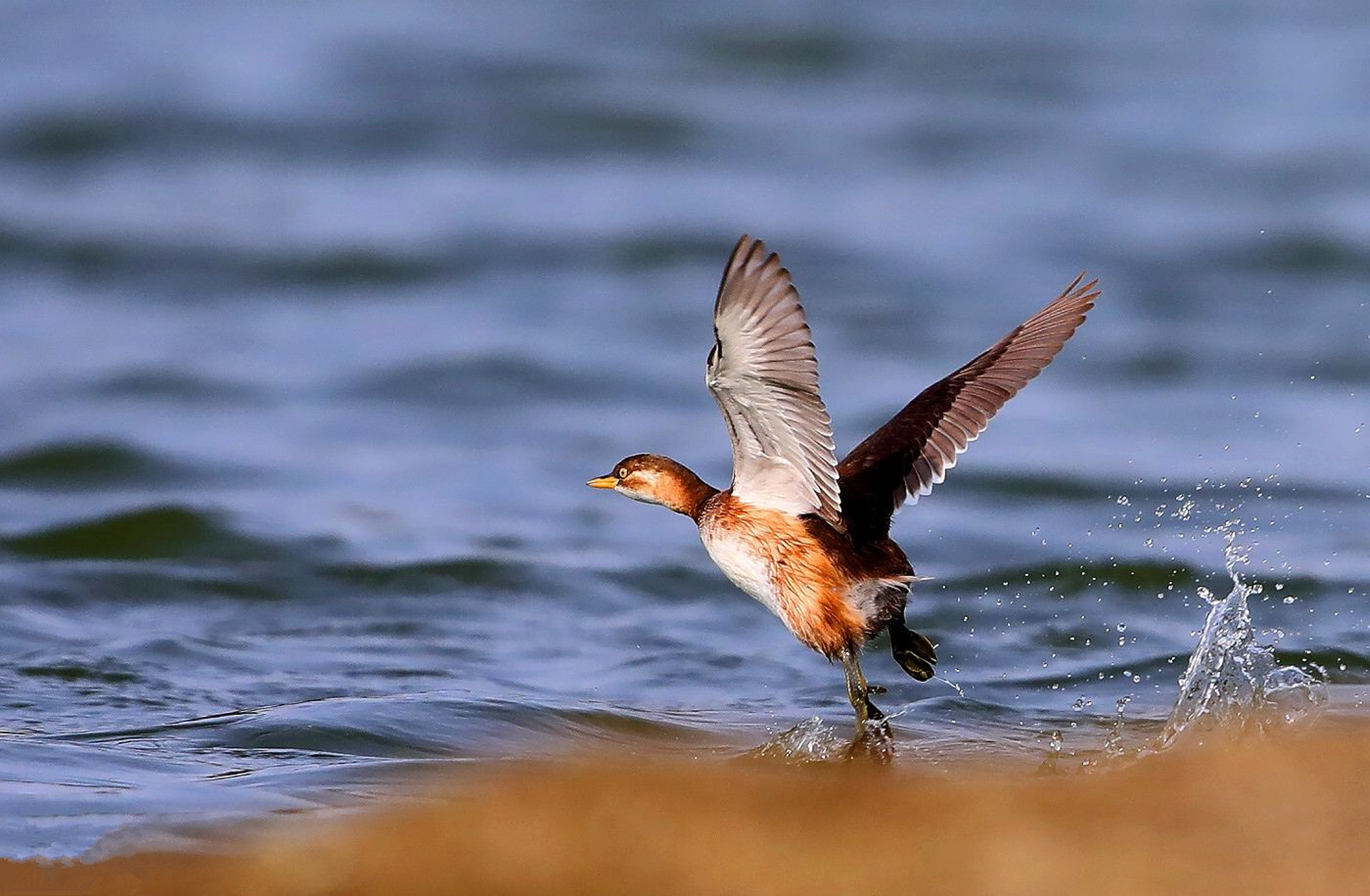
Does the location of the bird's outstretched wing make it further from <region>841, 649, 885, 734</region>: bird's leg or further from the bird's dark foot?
the bird's dark foot

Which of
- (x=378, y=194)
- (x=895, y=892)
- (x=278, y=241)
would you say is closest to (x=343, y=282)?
(x=278, y=241)

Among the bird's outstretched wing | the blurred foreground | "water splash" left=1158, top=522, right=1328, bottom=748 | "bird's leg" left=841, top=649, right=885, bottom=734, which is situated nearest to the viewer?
the blurred foreground

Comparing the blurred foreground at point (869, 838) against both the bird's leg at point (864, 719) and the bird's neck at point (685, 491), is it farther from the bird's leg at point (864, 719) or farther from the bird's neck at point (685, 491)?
the bird's neck at point (685, 491)

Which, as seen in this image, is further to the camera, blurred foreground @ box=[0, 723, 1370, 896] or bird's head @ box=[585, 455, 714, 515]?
bird's head @ box=[585, 455, 714, 515]

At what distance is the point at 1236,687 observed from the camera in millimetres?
6125

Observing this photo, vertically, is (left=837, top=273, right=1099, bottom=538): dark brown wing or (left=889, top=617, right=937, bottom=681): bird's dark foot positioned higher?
(left=837, top=273, right=1099, bottom=538): dark brown wing

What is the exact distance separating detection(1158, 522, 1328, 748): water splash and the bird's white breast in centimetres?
132

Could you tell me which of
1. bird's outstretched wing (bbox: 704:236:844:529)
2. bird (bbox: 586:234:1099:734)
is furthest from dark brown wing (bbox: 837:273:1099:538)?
bird's outstretched wing (bbox: 704:236:844:529)

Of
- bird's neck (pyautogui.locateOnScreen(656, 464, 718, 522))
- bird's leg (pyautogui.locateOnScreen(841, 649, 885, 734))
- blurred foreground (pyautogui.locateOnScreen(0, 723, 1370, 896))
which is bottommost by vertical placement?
blurred foreground (pyautogui.locateOnScreen(0, 723, 1370, 896))

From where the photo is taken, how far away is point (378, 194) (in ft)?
51.3

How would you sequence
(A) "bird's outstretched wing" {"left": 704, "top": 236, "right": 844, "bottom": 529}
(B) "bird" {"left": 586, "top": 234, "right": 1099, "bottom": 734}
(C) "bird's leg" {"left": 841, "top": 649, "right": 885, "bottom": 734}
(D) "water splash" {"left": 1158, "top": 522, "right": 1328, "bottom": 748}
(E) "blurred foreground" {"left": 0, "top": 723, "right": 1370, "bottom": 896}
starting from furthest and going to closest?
(C) "bird's leg" {"left": 841, "top": 649, "right": 885, "bottom": 734} < (D) "water splash" {"left": 1158, "top": 522, "right": 1328, "bottom": 748} < (B) "bird" {"left": 586, "top": 234, "right": 1099, "bottom": 734} < (A) "bird's outstretched wing" {"left": 704, "top": 236, "right": 844, "bottom": 529} < (E) "blurred foreground" {"left": 0, "top": 723, "right": 1370, "bottom": 896}

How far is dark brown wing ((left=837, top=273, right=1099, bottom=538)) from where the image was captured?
255 inches

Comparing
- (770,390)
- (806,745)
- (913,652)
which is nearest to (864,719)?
(806,745)

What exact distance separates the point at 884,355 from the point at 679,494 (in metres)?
5.95
